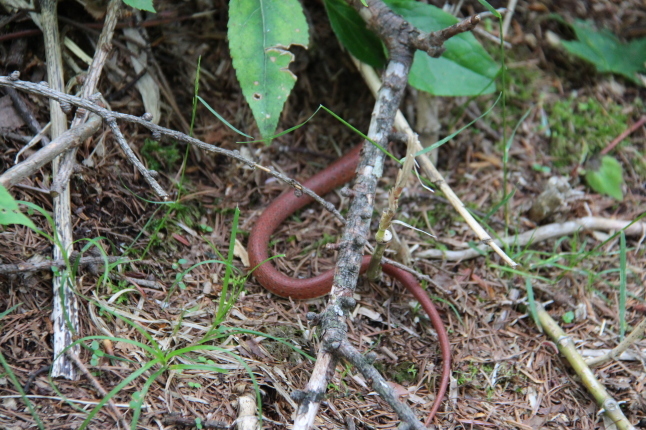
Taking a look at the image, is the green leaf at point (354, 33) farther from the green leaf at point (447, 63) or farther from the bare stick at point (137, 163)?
the bare stick at point (137, 163)

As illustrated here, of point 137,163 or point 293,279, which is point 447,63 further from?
point 137,163

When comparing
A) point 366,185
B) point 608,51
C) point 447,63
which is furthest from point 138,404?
point 608,51

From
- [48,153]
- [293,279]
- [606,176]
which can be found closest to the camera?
[48,153]

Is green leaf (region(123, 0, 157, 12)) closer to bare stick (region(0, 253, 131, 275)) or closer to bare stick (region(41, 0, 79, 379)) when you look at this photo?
bare stick (region(41, 0, 79, 379))

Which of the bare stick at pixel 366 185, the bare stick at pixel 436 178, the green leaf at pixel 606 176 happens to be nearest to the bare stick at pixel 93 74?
the bare stick at pixel 366 185

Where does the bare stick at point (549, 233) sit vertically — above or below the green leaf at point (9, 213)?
below

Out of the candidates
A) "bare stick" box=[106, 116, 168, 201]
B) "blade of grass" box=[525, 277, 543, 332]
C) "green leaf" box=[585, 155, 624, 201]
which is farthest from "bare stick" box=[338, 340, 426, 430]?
"green leaf" box=[585, 155, 624, 201]
